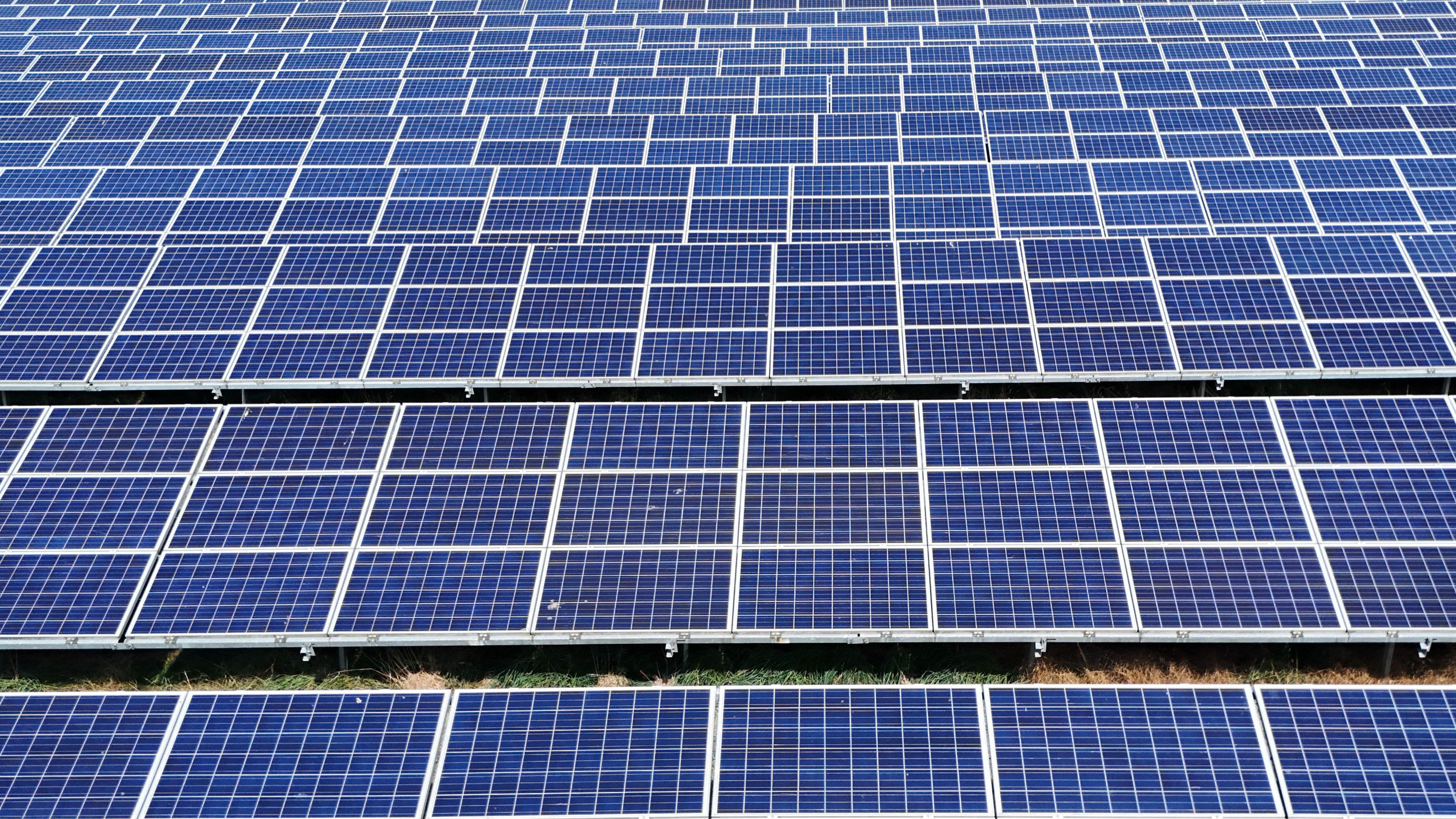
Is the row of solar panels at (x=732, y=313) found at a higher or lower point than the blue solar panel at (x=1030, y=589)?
lower

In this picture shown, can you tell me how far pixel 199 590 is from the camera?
18.0 meters

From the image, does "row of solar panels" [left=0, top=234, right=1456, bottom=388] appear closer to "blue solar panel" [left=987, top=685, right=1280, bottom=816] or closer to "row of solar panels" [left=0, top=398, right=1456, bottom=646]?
"row of solar panels" [left=0, top=398, right=1456, bottom=646]

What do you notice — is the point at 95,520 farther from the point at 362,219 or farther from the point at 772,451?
the point at 362,219

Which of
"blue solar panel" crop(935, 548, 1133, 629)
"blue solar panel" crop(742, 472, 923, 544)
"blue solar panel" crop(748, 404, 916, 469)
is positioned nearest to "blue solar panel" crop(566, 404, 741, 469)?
"blue solar panel" crop(748, 404, 916, 469)

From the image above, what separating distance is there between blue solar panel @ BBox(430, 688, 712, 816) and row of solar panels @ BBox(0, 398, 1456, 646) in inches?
52.2

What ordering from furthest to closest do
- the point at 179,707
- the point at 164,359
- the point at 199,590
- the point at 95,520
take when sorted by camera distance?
the point at 164,359 → the point at 95,520 → the point at 199,590 → the point at 179,707

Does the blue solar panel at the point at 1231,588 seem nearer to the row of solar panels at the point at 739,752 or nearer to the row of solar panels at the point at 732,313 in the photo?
the row of solar panels at the point at 739,752

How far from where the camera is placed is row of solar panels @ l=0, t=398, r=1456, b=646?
17203mm

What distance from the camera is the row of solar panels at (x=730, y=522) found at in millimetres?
17203

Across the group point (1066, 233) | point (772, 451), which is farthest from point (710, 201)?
point (772, 451)

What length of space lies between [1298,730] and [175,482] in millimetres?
17924

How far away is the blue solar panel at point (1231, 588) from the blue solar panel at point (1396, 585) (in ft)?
1.16

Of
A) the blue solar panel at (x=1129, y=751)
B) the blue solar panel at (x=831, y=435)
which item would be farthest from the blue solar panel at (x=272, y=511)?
the blue solar panel at (x=1129, y=751)

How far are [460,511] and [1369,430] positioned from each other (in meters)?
15.5
